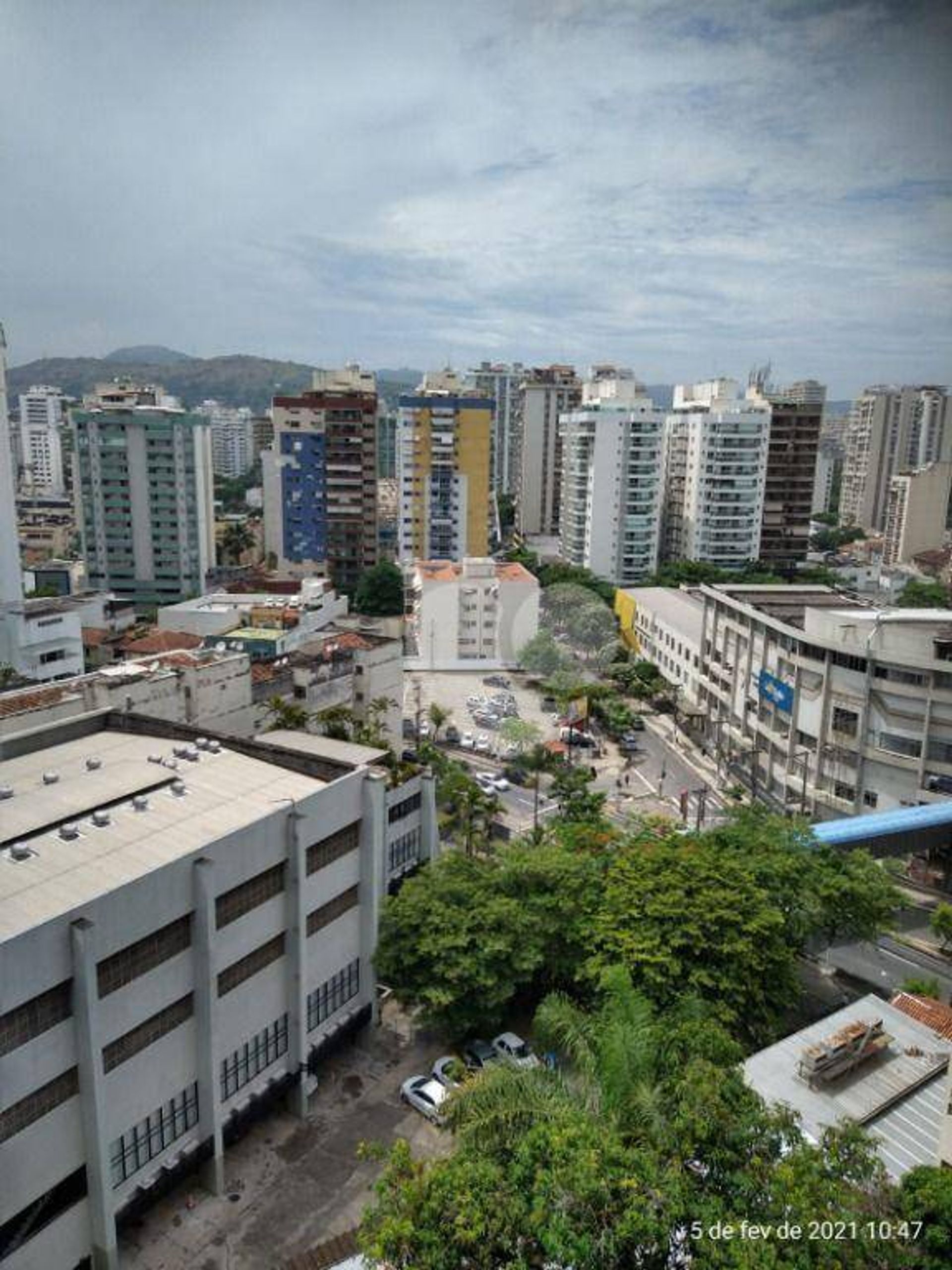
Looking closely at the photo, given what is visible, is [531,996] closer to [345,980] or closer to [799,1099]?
[345,980]

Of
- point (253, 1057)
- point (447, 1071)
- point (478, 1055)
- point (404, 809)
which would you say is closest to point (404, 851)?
point (404, 809)

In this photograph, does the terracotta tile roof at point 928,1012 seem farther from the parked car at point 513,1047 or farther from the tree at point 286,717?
the tree at point 286,717

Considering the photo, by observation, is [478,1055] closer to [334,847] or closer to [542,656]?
[334,847]

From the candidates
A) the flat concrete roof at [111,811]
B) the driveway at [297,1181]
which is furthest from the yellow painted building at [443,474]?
the driveway at [297,1181]

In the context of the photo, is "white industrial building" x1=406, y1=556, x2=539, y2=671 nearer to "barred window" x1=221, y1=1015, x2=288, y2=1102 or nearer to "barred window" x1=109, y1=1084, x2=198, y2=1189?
"barred window" x1=221, y1=1015, x2=288, y2=1102

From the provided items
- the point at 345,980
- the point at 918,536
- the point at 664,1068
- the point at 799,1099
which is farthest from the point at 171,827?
the point at 918,536
